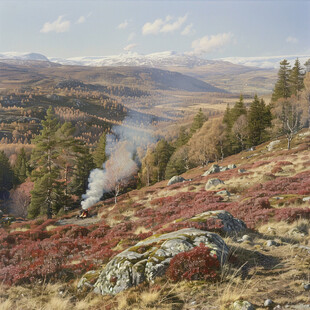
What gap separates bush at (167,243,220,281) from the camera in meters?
Result: 5.75

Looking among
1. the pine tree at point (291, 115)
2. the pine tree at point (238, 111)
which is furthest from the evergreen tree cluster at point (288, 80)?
the pine tree at point (291, 115)

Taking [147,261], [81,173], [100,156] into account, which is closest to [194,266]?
[147,261]

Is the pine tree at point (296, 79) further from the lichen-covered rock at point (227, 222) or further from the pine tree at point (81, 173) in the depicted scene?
the lichen-covered rock at point (227, 222)

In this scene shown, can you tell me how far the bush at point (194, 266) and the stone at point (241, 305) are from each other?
1.15m

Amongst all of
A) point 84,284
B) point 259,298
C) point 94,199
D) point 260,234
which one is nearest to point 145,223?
point 260,234

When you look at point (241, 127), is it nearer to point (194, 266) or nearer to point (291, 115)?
point (291, 115)

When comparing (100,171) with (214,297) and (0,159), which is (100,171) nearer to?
(0,159)

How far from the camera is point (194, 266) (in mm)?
5879

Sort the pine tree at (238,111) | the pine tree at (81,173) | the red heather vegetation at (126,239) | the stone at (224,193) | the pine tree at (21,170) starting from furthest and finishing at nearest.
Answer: the pine tree at (21,170) → the pine tree at (238,111) → the pine tree at (81,173) → the stone at (224,193) → the red heather vegetation at (126,239)

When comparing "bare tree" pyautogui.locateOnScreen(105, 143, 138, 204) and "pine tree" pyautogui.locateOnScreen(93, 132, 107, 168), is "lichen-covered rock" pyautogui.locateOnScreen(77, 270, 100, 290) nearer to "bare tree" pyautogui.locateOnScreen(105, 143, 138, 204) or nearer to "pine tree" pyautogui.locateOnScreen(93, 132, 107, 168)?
"bare tree" pyautogui.locateOnScreen(105, 143, 138, 204)

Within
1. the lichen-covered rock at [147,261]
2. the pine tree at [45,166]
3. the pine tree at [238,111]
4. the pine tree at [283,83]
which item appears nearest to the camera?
the lichen-covered rock at [147,261]

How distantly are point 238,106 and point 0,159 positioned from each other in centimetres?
7803

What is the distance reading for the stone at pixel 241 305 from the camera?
4.32 m

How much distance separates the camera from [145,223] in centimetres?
1777
